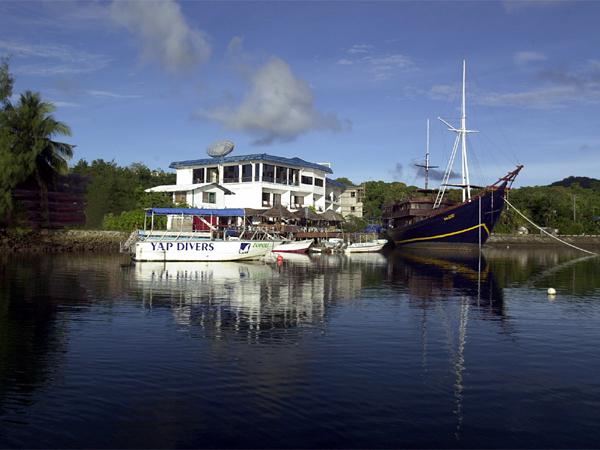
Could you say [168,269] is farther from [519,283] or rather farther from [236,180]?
[236,180]

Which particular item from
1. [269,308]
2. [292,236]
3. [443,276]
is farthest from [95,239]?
[269,308]

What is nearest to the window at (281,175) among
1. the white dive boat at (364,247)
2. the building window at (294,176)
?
the building window at (294,176)

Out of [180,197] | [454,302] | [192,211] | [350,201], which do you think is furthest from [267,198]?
[454,302]

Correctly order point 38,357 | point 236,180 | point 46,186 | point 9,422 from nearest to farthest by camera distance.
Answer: point 9,422, point 38,357, point 46,186, point 236,180

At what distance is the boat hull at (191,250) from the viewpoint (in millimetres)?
36969

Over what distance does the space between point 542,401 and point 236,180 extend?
57661 millimetres

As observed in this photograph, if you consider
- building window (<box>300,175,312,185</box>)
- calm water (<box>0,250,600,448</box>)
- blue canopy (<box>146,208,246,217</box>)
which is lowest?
calm water (<box>0,250,600,448</box>)

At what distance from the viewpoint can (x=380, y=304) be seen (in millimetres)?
21297

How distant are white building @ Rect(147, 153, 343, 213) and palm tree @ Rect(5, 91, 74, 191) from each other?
16.5m

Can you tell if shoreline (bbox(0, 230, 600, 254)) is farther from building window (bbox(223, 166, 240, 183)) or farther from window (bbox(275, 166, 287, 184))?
window (bbox(275, 166, 287, 184))

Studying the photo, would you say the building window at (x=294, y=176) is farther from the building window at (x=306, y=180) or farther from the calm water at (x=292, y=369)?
the calm water at (x=292, y=369)

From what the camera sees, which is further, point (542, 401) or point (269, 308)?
point (269, 308)

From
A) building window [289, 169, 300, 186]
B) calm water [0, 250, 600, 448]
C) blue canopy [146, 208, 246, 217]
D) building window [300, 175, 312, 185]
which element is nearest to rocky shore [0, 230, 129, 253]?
blue canopy [146, 208, 246, 217]

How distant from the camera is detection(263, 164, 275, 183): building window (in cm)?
6412
